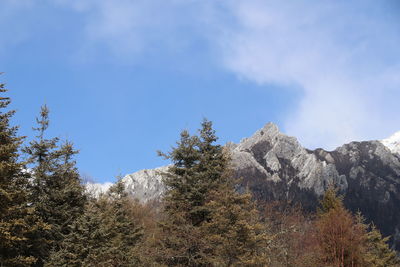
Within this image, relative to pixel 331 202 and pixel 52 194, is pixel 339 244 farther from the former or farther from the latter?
pixel 52 194

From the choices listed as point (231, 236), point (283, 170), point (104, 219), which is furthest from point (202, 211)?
point (283, 170)

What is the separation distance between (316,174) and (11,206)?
155383 mm

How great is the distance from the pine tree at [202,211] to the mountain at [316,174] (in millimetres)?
120989

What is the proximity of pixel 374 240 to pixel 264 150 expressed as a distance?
131 metres

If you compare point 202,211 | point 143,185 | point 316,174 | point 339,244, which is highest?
point 143,185

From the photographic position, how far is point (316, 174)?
6344 inches

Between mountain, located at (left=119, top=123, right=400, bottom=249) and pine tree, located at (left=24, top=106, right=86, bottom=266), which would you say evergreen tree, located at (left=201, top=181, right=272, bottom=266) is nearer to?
pine tree, located at (left=24, top=106, right=86, bottom=266)

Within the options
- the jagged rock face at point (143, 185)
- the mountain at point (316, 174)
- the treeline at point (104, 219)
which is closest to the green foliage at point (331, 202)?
the treeline at point (104, 219)

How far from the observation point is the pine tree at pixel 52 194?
21484mm

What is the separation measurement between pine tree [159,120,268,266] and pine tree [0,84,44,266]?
7.67 m

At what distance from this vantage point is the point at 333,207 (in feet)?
136

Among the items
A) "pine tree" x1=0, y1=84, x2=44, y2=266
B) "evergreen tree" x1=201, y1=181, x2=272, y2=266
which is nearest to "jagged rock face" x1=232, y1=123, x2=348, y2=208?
"evergreen tree" x1=201, y1=181, x2=272, y2=266

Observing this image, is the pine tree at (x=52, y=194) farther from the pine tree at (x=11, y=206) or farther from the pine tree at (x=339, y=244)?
the pine tree at (x=339, y=244)

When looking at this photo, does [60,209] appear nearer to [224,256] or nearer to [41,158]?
[41,158]
